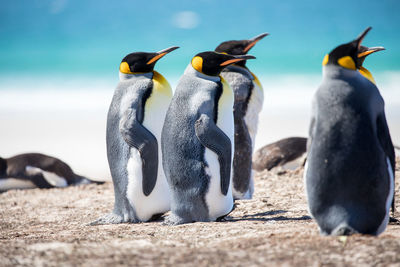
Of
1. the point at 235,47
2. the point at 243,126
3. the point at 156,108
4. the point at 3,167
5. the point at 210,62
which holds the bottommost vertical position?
the point at 3,167

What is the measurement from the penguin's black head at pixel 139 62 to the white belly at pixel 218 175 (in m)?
1.07

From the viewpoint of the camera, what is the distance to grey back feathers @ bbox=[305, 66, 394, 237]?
347 centimetres

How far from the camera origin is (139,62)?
5.65m

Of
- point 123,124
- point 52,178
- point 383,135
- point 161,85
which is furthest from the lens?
point 52,178

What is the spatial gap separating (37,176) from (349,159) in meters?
8.33

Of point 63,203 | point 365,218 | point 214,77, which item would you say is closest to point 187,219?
point 214,77

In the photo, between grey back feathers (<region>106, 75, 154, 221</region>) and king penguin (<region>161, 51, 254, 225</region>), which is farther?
grey back feathers (<region>106, 75, 154, 221</region>)

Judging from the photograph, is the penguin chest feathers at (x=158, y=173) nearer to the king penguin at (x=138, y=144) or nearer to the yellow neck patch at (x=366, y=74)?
the king penguin at (x=138, y=144)

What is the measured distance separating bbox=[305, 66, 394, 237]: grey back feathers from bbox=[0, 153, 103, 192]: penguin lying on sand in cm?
778

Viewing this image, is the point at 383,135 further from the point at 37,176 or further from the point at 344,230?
the point at 37,176

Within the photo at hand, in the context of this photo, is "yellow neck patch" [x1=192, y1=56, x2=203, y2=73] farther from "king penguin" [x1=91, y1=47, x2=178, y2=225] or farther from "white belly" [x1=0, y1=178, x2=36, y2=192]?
"white belly" [x1=0, y1=178, x2=36, y2=192]

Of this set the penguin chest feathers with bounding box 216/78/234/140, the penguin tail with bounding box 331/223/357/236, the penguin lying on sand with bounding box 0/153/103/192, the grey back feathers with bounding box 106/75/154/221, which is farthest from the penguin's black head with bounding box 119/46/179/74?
the penguin lying on sand with bounding box 0/153/103/192

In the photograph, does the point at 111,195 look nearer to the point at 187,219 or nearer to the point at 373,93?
the point at 187,219

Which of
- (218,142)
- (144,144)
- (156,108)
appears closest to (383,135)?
(218,142)
